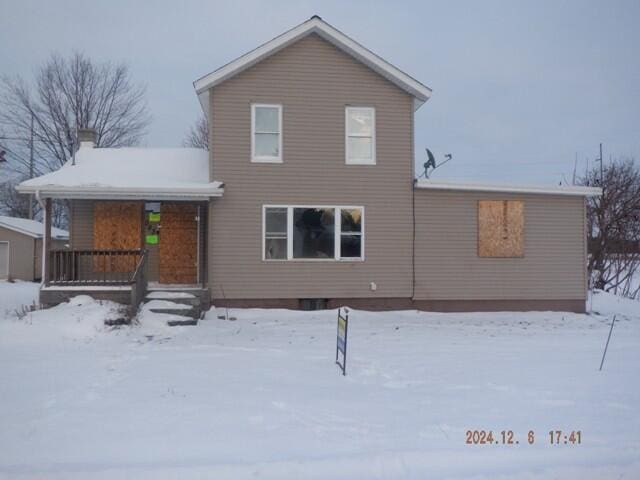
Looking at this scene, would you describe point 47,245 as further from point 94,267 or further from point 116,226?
point 116,226

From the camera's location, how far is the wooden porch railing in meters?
13.1

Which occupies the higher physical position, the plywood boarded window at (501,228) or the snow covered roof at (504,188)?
the snow covered roof at (504,188)

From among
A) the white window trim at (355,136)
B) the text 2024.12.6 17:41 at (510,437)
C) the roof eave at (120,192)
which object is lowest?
the text 2024.12.6 17:41 at (510,437)

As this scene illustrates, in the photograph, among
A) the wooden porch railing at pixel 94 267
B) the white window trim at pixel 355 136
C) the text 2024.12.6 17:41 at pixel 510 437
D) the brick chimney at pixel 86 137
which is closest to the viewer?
the text 2024.12.6 17:41 at pixel 510 437

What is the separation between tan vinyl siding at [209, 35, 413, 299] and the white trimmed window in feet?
0.52

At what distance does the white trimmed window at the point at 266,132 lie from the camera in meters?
14.6

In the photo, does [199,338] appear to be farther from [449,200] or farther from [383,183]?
[449,200]

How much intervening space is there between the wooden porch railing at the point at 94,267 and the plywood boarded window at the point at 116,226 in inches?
8.7

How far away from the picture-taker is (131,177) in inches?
573

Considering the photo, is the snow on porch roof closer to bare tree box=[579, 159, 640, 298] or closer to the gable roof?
the gable roof

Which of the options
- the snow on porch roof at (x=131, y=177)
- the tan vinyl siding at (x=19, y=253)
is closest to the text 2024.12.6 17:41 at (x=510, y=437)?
the snow on porch roof at (x=131, y=177)

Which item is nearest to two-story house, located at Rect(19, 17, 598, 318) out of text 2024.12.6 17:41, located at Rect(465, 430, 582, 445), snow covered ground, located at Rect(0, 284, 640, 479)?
snow covered ground, located at Rect(0, 284, 640, 479)

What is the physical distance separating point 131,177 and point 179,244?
6.66 feet

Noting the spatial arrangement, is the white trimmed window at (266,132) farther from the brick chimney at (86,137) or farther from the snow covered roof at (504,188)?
the brick chimney at (86,137)
